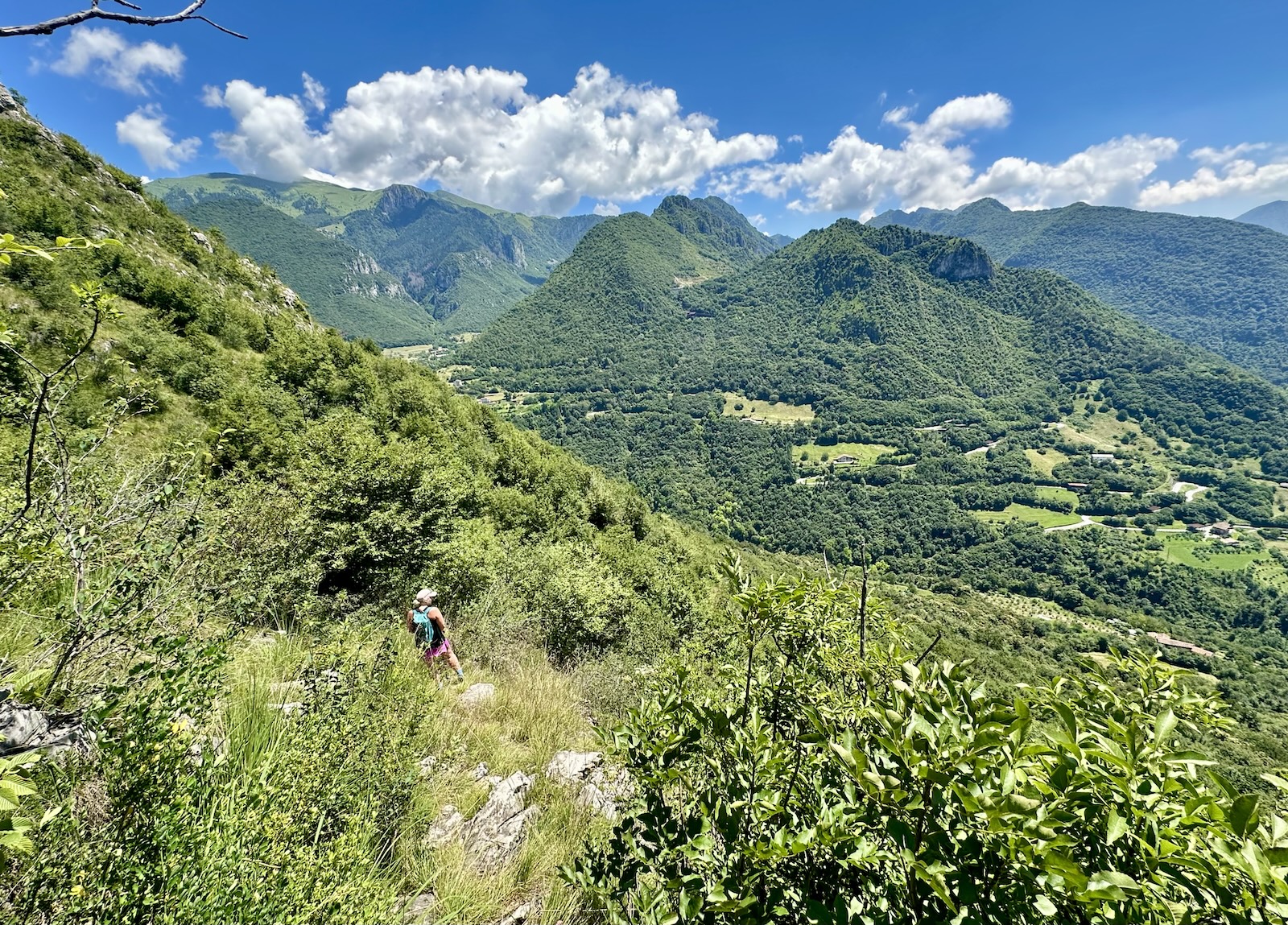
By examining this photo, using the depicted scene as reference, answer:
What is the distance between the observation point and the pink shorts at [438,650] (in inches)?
238

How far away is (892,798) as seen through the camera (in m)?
1.39

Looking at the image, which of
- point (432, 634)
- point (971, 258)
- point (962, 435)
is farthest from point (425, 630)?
point (971, 258)

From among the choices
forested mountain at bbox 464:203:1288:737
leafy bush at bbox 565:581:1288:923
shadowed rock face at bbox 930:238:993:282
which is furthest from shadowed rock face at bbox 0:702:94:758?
shadowed rock face at bbox 930:238:993:282

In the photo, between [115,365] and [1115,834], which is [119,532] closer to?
[1115,834]

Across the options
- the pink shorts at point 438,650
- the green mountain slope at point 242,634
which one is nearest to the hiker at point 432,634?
the pink shorts at point 438,650

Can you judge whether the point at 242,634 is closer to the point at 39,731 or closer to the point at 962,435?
the point at 39,731

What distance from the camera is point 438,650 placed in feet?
20.4

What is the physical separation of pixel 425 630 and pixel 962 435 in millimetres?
154421

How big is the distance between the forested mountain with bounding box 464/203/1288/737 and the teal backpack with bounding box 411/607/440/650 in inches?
3042

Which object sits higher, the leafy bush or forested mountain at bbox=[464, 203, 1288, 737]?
the leafy bush

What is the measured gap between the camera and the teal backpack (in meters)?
6.25

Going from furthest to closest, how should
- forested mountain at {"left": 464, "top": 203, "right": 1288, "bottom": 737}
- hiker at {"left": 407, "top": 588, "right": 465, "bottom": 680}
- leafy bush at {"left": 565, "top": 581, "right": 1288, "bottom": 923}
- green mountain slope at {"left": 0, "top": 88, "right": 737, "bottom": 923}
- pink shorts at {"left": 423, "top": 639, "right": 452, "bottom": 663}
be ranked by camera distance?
forested mountain at {"left": 464, "top": 203, "right": 1288, "bottom": 737}
hiker at {"left": 407, "top": 588, "right": 465, "bottom": 680}
pink shorts at {"left": 423, "top": 639, "right": 452, "bottom": 663}
green mountain slope at {"left": 0, "top": 88, "right": 737, "bottom": 923}
leafy bush at {"left": 565, "top": 581, "right": 1288, "bottom": 923}

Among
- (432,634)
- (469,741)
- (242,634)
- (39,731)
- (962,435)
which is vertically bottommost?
(962,435)

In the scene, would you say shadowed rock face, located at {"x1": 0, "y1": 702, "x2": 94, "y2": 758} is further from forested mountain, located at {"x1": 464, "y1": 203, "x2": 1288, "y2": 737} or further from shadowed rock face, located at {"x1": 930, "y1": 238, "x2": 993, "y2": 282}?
shadowed rock face, located at {"x1": 930, "y1": 238, "x2": 993, "y2": 282}
